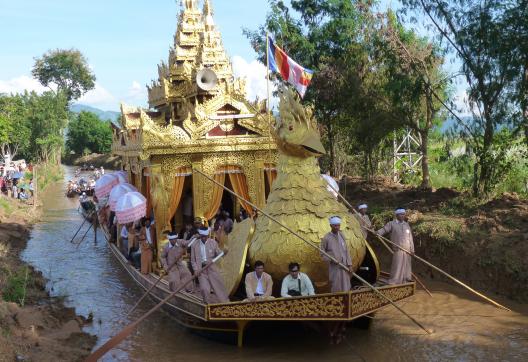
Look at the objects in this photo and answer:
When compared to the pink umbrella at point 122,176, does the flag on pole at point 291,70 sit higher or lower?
higher

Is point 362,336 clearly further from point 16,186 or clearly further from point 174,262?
point 16,186

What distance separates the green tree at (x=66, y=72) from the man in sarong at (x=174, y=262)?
1882 inches

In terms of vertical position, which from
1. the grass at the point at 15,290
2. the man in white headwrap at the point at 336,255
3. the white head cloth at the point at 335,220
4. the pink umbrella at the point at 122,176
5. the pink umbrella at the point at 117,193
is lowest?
the grass at the point at 15,290

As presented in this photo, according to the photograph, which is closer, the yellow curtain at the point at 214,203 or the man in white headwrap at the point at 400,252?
the man in white headwrap at the point at 400,252

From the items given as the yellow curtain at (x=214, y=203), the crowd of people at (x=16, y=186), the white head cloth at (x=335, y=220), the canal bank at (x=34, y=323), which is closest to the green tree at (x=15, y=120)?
the crowd of people at (x=16, y=186)

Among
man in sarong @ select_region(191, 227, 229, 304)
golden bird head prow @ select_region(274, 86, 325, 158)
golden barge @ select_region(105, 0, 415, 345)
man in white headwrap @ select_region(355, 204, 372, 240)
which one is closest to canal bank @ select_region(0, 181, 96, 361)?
golden barge @ select_region(105, 0, 415, 345)

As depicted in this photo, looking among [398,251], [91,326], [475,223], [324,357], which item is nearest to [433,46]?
[475,223]

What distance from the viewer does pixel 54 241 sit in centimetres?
1844

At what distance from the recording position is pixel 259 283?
7438 millimetres

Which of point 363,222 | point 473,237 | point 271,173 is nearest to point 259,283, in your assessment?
point 363,222

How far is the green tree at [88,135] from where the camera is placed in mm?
59688

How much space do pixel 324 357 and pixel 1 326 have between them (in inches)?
189

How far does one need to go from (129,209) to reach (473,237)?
7.31 meters

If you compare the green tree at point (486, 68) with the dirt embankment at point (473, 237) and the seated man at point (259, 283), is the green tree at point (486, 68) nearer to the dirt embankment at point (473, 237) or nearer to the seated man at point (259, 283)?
the dirt embankment at point (473, 237)
